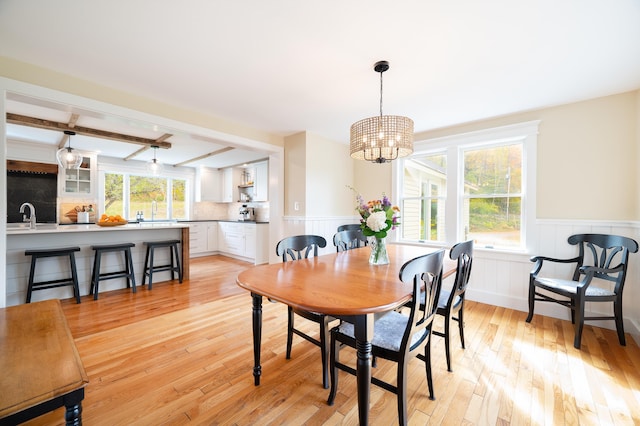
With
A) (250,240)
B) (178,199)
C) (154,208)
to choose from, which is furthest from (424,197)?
(154,208)

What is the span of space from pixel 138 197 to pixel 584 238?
25.7 feet

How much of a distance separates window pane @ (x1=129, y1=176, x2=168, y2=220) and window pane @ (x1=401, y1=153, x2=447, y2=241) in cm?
573

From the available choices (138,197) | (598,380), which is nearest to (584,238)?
(598,380)

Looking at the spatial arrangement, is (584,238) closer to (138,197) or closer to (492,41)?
(492,41)

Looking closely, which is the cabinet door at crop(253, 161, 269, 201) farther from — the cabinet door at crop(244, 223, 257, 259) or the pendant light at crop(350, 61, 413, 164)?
the pendant light at crop(350, 61, 413, 164)

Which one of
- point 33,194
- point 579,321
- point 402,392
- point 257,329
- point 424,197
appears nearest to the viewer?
point 402,392

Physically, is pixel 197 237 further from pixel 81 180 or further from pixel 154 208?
pixel 81 180

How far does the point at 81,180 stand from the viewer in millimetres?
5215

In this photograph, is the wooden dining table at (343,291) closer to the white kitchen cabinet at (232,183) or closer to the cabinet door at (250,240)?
the cabinet door at (250,240)

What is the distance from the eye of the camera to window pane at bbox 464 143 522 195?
3.21 m

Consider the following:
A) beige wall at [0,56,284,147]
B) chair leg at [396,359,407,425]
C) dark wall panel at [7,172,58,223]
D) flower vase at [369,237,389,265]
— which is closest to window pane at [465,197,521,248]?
flower vase at [369,237,389,265]

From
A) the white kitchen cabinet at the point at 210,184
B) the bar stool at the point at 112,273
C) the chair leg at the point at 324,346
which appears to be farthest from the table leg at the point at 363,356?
the white kitchen cabinet at the point at 210,184

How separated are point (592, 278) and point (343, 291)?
111 inches

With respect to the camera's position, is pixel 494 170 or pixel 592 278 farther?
pixel 494 170
